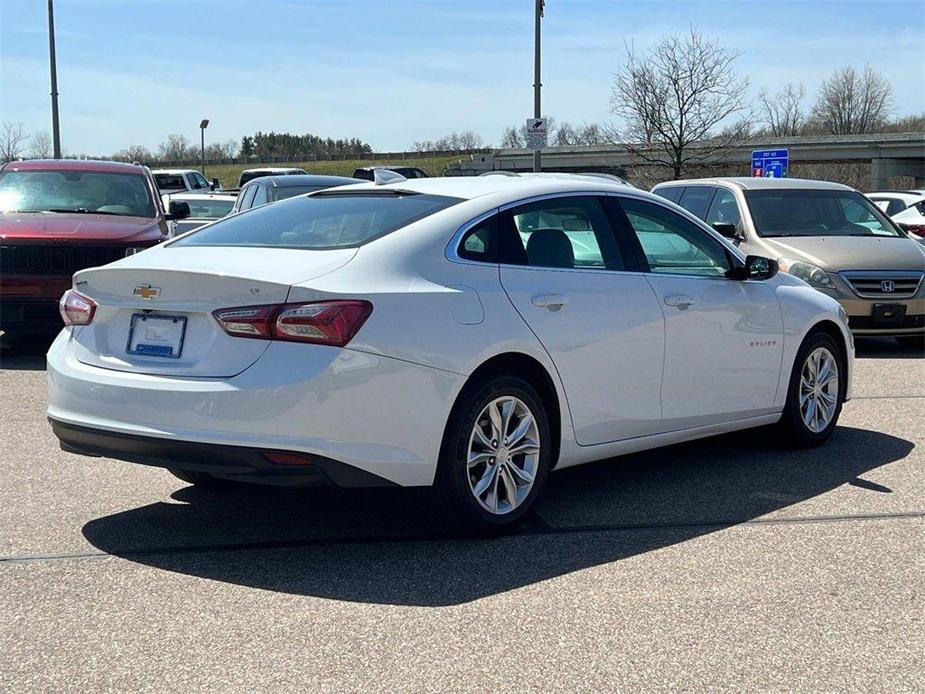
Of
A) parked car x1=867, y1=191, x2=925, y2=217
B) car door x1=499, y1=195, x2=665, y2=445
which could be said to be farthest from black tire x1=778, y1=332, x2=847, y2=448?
parked car x1=867, y1=191, x2=925, y2=217

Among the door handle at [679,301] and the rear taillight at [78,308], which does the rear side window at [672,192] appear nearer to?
the door handle at [679,301]

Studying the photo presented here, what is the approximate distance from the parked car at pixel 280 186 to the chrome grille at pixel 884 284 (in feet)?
18.8

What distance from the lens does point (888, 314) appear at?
11734 mm

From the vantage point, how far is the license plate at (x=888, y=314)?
11.7m

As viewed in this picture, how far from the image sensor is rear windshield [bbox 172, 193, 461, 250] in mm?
5250

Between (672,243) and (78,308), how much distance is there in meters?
3.06

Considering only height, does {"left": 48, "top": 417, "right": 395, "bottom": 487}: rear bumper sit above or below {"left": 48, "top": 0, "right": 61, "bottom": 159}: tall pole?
below

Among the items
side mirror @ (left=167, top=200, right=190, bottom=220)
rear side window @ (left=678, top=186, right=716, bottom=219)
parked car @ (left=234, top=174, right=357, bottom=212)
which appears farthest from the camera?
parked car @ (left=234, top=174, right=357, bottom=212)

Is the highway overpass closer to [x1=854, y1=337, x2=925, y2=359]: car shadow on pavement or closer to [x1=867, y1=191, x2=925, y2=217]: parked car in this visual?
[x1=867, y1=191, x2=925, y2=217]: parked car

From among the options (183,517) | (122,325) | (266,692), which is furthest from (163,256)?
(266,692)

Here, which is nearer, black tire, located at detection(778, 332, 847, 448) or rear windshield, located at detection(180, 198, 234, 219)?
black tire, located at detection(778, 332, 847, 448)

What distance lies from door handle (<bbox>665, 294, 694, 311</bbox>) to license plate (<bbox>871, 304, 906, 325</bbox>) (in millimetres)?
6161

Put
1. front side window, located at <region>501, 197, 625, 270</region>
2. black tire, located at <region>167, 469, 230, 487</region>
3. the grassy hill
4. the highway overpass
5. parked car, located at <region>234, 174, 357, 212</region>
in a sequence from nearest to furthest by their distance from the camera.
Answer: front side window, located at <region>501, 197, 625, 270</region> < black tire, located at <region>167, 469, 230, 487</region> < parked car, located at <region>234, 174, 357, 212</region> < the highway overpass < the grassy hill

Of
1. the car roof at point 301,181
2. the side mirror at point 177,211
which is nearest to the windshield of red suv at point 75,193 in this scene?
the side mirror at point 177,211
